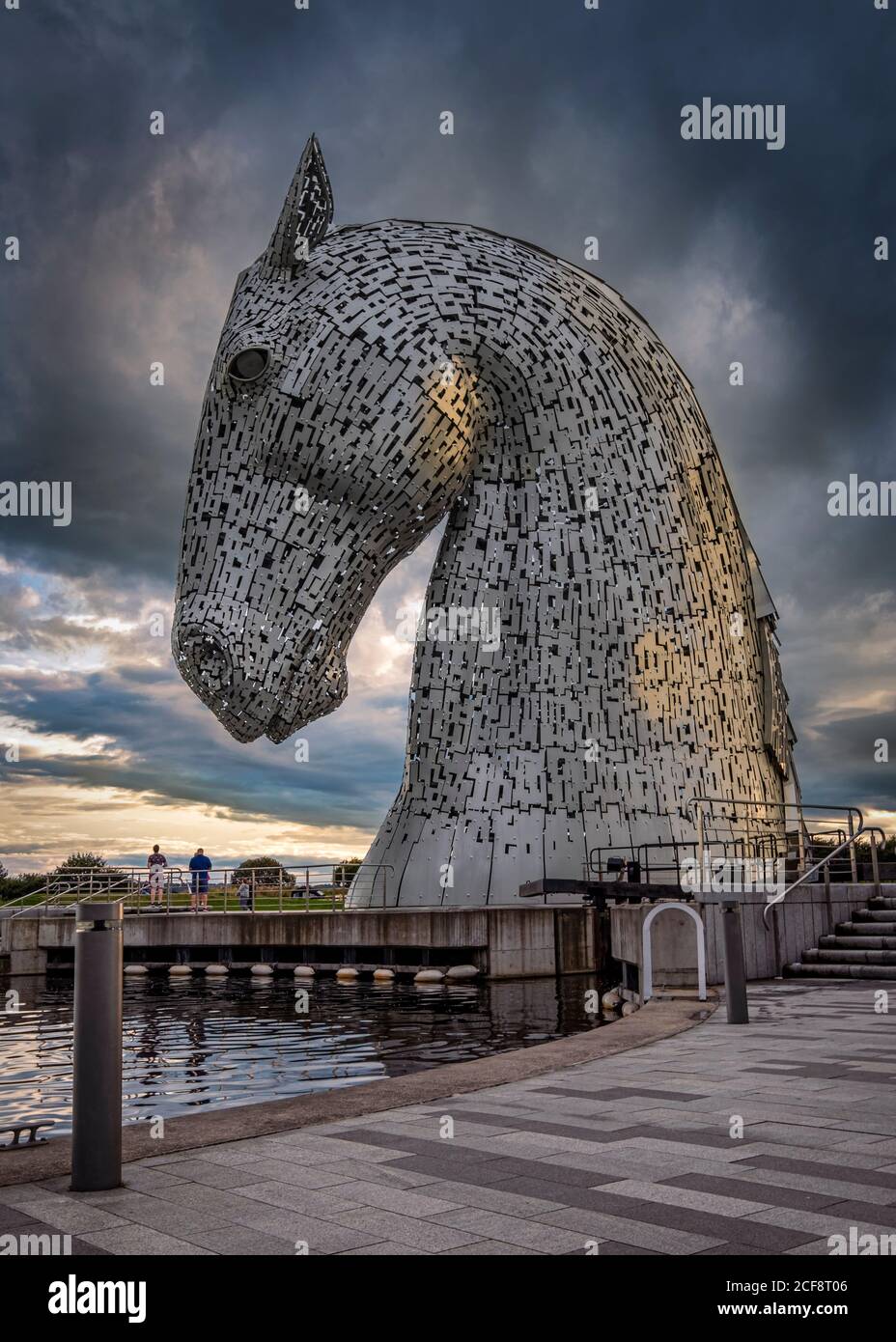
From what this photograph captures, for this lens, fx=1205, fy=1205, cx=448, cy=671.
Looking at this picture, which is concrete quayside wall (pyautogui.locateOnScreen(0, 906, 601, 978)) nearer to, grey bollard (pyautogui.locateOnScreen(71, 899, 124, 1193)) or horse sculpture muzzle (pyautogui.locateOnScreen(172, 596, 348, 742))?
horse sculpture muzzle (pyautogui.locateOnScreen(172, 596, 348, 742))

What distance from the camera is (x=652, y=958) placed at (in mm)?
11656

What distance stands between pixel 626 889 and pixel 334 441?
747 centimetres

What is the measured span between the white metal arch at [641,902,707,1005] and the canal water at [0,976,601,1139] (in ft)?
2.16

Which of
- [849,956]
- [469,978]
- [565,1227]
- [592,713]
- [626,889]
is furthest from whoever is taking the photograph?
[592,713]

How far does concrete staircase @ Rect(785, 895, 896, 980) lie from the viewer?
12562 mm

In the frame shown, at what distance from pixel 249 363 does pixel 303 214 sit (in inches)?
97.6

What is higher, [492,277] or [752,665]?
[492,277]

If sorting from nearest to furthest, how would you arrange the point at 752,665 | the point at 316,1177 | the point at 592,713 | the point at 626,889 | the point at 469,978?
the point at 316,1177 → the point at 626,889 → the point at 469,978 → the point at 592,713 → the point at 752,665

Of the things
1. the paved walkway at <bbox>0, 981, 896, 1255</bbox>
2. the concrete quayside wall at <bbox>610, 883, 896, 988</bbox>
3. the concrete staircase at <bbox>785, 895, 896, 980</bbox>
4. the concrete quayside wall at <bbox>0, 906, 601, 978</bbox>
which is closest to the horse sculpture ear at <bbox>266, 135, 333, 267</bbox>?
the concrete quayside wall at <bbox>0, 906, 601, 978</bbox>

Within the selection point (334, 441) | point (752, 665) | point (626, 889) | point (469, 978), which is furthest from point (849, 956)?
point (334, 441)

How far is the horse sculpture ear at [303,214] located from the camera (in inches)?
706

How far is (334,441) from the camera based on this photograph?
17266 mm

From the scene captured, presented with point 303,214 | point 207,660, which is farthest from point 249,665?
point 303,214
